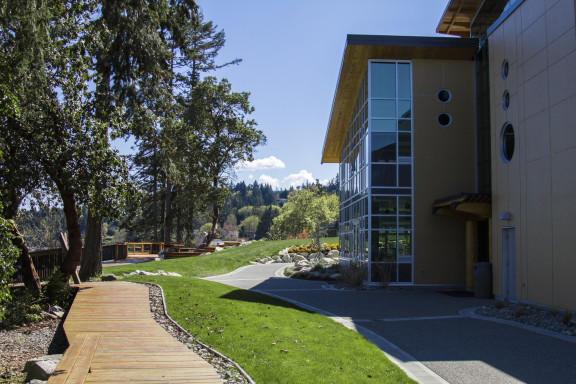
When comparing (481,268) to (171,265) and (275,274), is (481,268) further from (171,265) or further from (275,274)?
(171,265)

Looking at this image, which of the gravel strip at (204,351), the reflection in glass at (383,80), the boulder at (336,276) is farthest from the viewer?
the boulder at (336,276)

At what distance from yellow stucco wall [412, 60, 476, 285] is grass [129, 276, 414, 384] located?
6.98 meters

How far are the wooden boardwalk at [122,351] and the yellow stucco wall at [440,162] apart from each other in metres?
10.6

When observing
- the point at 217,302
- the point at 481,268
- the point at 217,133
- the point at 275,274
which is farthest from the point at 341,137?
Answer: the point at 217,302

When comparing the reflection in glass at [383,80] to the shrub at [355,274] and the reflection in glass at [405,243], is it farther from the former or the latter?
the shrub at [355,274]

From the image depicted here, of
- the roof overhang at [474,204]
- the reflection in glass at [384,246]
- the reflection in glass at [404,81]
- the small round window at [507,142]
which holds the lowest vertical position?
the reflection in glass at [384,246]

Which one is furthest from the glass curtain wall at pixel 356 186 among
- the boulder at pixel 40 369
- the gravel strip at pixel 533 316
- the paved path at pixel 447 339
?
the boulder at pixel 40 369

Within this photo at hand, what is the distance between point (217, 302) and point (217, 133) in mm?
23922

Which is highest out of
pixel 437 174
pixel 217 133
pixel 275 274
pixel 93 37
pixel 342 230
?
pixel 217 133

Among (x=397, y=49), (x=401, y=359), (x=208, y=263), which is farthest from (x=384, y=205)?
(x=208, y=263)

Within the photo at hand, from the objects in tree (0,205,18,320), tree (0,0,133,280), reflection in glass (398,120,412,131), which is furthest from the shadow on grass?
reflection in glass (398,120,412,131)

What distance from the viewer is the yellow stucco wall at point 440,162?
16.7 m

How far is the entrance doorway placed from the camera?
12.9 m

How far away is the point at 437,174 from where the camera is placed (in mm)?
17094
